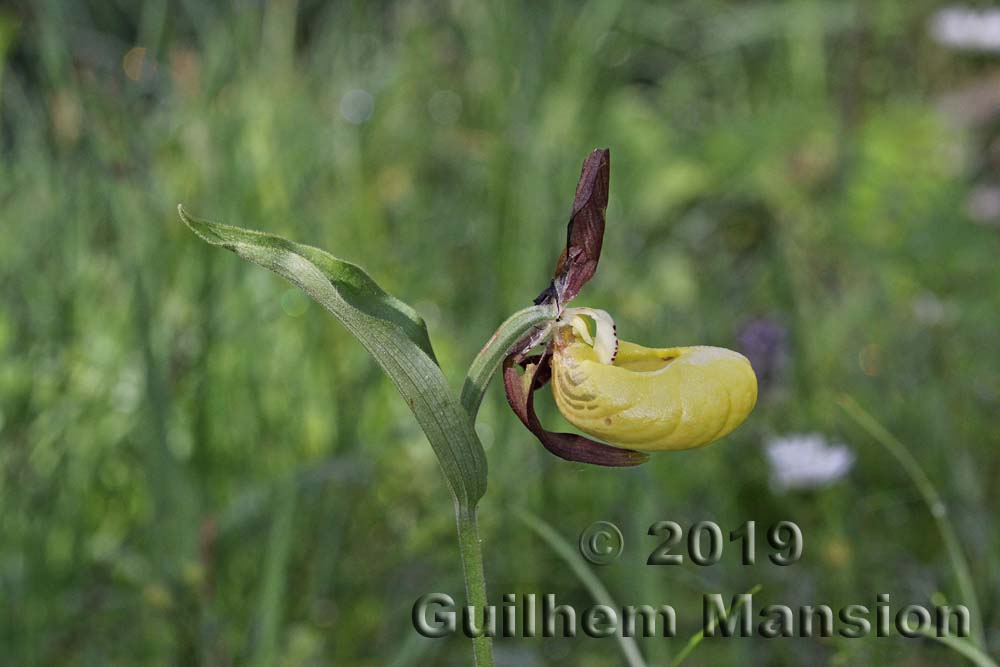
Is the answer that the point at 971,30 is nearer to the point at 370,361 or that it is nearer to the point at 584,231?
the point at 370,361

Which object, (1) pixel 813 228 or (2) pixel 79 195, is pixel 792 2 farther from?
(2) pixel 79 195

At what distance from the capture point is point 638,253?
6.87ft

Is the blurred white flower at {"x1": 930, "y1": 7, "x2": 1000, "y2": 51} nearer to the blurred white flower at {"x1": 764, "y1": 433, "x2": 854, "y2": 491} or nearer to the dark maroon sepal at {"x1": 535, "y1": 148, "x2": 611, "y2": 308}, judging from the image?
the blurred white flower at {"x1": 764, "y1": 433, "x2": 854, "y2": 491}

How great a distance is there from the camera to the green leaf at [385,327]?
20.9 inches

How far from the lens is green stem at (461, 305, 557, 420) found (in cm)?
57

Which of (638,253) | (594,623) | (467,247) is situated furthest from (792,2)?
(594,623)

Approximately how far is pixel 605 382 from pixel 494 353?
6 cm

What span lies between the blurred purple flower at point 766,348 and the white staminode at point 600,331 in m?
0.83

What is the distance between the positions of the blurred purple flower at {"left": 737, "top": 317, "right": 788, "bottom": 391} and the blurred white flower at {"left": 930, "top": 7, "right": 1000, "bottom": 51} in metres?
0.97

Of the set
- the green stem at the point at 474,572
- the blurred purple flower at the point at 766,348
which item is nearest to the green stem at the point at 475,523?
the green stem at the point at 474,572

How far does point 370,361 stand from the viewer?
53.7 inches

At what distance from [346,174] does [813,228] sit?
3.03 ft

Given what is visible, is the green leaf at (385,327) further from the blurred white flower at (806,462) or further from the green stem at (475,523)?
the blurred white flower at (806,462)

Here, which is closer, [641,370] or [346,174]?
[641,370]
